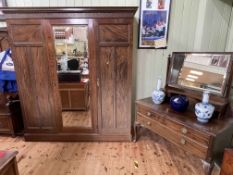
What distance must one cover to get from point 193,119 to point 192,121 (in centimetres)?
4

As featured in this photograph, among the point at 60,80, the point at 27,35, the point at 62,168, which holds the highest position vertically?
the point at 27,35

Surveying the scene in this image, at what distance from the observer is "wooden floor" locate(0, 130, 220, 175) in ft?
6.57

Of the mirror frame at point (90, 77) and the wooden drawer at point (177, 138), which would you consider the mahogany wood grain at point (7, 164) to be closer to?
the mirror frame at point (90, 77)

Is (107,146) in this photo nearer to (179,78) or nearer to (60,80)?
(60,80)

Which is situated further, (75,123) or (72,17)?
(75,123)

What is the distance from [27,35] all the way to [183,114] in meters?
2.03

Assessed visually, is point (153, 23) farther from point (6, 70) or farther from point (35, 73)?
→ point (6, 70)

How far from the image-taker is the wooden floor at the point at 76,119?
242 centimetres

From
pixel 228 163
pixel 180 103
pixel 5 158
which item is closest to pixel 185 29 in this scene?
pixel 180 103

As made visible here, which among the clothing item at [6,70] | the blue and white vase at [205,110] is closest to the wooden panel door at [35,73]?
the clothing item at [6,70]

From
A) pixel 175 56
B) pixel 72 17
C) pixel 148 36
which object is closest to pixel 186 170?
pixel 175 56

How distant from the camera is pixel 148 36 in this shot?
250 centimetres

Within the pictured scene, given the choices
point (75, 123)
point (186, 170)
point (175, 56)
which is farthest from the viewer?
point (75, 123)

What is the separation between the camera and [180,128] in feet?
5.82
